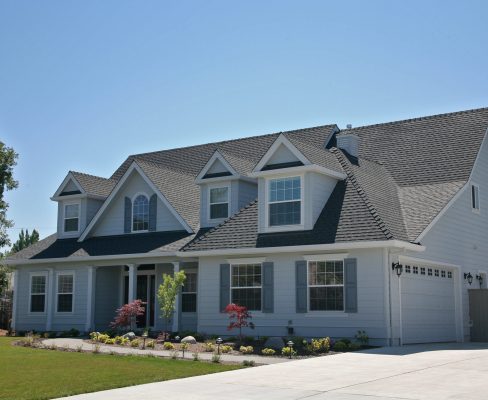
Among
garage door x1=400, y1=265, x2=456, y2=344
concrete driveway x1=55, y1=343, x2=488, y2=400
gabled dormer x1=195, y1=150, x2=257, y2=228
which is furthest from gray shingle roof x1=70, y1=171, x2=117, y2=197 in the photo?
concrete driveway x1=55, y1=343, x2=488, y2=400

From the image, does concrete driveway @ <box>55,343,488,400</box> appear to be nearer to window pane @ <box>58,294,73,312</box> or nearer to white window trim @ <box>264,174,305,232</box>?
white window trim @ <box>264,174,305,232</box>

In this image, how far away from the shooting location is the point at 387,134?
29.5m

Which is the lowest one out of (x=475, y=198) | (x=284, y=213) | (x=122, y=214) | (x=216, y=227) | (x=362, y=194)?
(x=216, y=227)

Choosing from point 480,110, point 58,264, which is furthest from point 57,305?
point 480,110

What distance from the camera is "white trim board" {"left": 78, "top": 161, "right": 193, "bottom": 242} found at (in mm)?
27391

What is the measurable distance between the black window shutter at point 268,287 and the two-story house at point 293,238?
0.05 meters

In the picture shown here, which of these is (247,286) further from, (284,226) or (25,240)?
(25,240)

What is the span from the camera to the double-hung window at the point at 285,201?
22844 millimetres

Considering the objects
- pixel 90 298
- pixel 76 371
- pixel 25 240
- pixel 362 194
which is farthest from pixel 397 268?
pixel 25 240

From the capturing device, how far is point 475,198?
86.2 ft

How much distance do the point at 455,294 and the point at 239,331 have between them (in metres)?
7.92

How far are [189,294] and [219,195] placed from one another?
400 cm

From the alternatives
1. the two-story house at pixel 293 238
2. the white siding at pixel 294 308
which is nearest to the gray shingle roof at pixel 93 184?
the two-story house at pixel 293 238

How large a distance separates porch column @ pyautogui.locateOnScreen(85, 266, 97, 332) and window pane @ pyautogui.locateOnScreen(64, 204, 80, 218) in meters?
3.91
